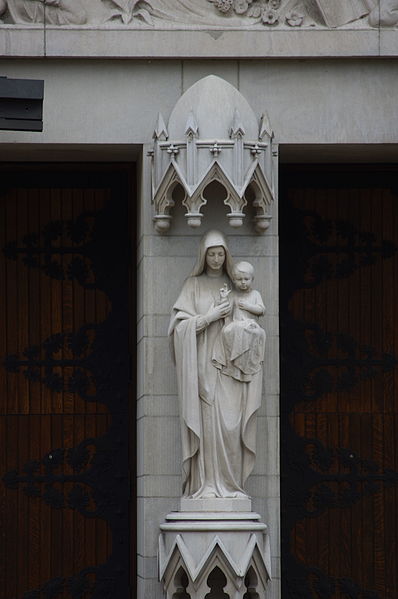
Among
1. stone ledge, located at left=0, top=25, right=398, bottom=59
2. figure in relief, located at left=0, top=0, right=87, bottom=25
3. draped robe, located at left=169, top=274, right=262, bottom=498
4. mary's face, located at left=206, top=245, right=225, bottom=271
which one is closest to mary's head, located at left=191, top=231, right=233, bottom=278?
mary's face, located at left=206, top=245, right=225, bottom=271

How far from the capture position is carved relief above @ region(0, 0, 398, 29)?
41.8 ft

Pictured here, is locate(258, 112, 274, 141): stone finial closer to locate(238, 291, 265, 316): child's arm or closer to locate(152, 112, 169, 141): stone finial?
locate(152, 112, 169, 141): stone finial

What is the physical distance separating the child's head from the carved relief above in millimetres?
1806

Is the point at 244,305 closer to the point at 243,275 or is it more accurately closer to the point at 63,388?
the point at 243,275

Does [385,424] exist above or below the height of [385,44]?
below

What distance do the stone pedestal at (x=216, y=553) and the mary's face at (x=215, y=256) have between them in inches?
65.5

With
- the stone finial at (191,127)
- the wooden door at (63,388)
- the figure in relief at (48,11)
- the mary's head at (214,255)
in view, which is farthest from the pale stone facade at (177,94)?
the wooden door at (63,388)

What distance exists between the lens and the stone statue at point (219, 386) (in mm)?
12227

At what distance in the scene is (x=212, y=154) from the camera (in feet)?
40.1

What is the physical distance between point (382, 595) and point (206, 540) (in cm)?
225

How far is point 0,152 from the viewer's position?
13234 millimetres

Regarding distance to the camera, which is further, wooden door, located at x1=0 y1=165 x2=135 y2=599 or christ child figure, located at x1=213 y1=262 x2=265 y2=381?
wooden door, located at x1=0 y1=165 x2=135 y2=599

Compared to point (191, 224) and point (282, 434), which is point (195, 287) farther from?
point (282, 434)

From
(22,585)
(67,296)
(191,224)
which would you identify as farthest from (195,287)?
(22,585)
